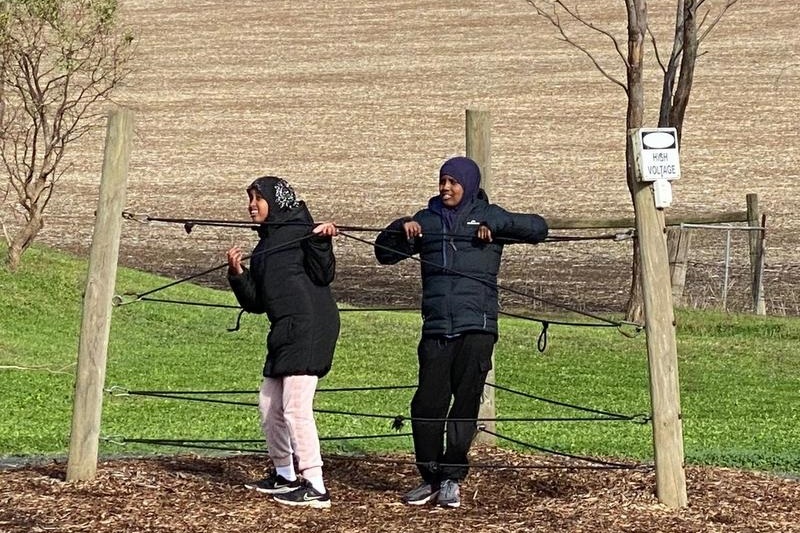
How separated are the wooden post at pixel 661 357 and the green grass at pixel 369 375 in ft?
6.36

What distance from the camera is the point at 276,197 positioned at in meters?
7.65

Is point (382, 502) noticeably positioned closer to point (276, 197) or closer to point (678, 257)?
point (276, 197)

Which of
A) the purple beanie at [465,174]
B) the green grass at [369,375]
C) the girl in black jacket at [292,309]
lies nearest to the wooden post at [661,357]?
the purple beanie at [465,174]

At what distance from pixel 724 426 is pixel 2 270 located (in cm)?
1119

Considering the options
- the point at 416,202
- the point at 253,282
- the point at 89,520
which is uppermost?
the point at 416,202

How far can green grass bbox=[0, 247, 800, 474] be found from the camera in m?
10.8

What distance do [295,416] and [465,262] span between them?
1120mm

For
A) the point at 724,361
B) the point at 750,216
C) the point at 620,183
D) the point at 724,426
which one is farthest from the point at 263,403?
the point at 620,183

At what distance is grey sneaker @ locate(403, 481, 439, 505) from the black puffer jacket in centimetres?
81

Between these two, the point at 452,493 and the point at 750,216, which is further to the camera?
the point at 750,216

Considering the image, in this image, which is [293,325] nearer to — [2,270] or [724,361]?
[724,361]

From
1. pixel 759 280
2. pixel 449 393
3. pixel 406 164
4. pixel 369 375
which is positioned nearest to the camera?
pixel 449 393

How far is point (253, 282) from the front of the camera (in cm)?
768

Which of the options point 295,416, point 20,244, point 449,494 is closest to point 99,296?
point 295,416
